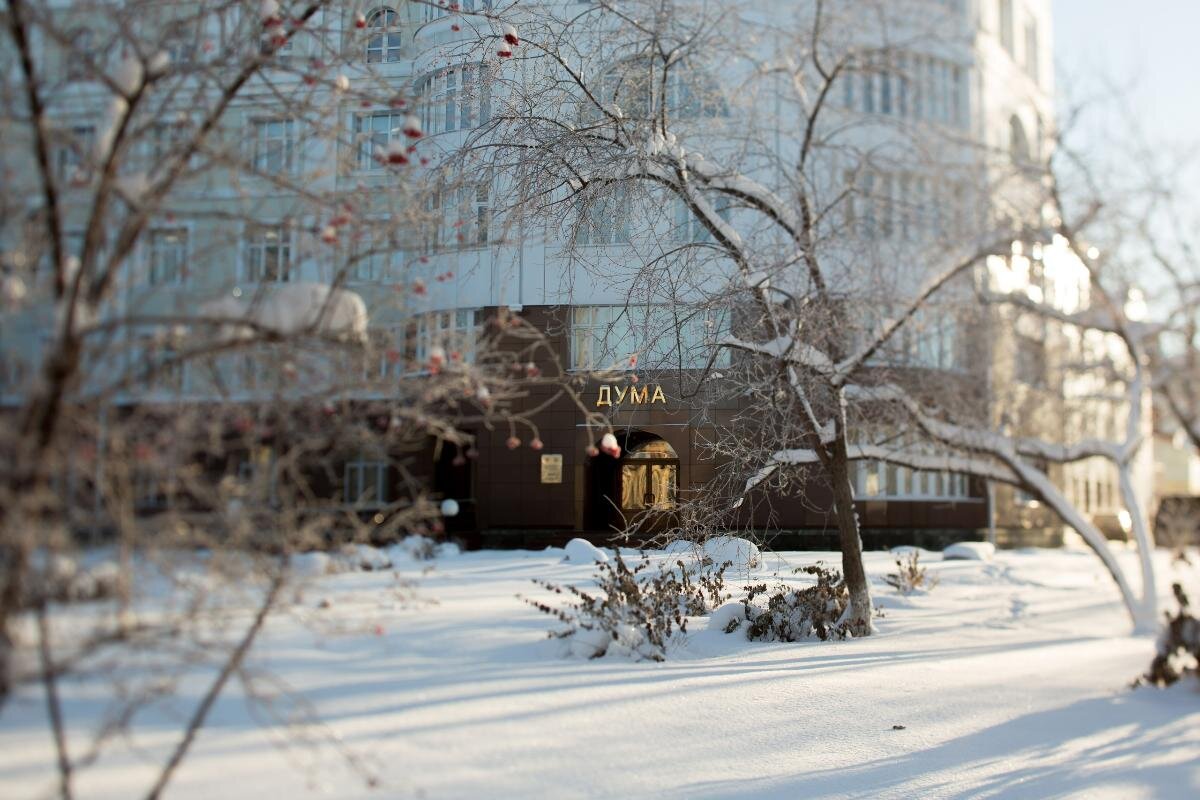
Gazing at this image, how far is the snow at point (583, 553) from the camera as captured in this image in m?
5.17

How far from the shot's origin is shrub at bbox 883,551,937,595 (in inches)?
298

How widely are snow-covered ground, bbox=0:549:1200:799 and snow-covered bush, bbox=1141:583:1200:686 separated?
13 cm

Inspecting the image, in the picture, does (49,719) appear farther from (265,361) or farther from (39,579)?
(265,361)

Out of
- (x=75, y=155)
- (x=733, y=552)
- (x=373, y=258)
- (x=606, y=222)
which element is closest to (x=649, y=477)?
(x=733, y=552)

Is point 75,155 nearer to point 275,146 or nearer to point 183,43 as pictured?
point 183,43

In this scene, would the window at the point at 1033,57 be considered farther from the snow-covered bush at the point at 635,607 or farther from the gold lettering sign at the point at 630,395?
the snow-covered bush at the point at 635,607

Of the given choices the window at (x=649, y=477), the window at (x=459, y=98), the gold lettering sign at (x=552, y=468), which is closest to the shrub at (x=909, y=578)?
the window at (x=649, y=477)

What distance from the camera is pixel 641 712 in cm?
443

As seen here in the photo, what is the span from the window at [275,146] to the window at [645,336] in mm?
2291

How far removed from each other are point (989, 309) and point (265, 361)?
28.7 ft

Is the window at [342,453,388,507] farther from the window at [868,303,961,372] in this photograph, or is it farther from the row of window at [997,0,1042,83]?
the row of window at [997,0,1042,83]

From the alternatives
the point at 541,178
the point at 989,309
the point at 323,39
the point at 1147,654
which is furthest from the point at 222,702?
the point at 989,309

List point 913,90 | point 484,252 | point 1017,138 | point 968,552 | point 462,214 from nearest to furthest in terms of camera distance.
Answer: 1. point 484,252
2. point 462,214
3. point 913,90
4. point 968,552
5. point 1017,138

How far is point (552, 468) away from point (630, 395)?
50.7 inches
